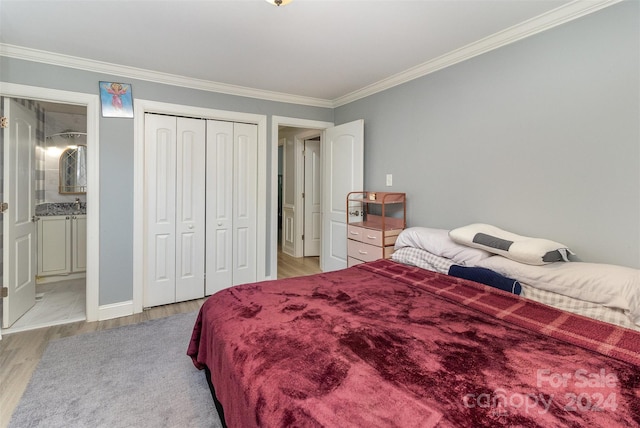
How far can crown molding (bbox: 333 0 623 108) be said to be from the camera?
1.90 m

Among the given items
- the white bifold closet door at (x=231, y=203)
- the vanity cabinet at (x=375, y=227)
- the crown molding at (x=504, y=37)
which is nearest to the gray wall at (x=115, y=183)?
the white bifold closet door at (x=231, y=203)

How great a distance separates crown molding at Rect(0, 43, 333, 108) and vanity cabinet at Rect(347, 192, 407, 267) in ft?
4.91

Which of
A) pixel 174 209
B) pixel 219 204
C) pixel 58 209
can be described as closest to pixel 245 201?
pixel 219 204

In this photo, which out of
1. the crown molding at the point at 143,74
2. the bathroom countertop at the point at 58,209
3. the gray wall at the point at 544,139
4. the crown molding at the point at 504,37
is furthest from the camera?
the bathroom countertop at the point at 58,209

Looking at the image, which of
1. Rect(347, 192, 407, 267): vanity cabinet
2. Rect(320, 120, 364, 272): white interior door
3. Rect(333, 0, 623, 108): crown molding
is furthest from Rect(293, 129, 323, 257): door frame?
Rect(333, 0, 623, 108): crown molding

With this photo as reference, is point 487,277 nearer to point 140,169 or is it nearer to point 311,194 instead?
point 140,169

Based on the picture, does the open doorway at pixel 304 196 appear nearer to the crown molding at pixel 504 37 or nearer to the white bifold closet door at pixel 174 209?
the white bifold closet door at pixel 174 209

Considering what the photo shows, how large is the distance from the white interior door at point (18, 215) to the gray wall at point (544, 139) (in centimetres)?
364

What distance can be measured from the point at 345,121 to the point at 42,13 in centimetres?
295

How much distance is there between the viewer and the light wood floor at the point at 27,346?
1879mm

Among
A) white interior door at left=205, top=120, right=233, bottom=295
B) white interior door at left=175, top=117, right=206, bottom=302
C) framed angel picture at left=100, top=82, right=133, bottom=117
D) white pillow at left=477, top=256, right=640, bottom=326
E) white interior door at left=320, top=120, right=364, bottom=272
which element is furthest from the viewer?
white interior door at left=320, top=120, right=364, bottom=272

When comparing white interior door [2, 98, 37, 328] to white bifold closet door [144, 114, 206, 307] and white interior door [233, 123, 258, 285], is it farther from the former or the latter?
white interior door [233, 123, 258, 285]

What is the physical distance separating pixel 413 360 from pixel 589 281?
3.95 ft

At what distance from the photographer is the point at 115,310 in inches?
120
